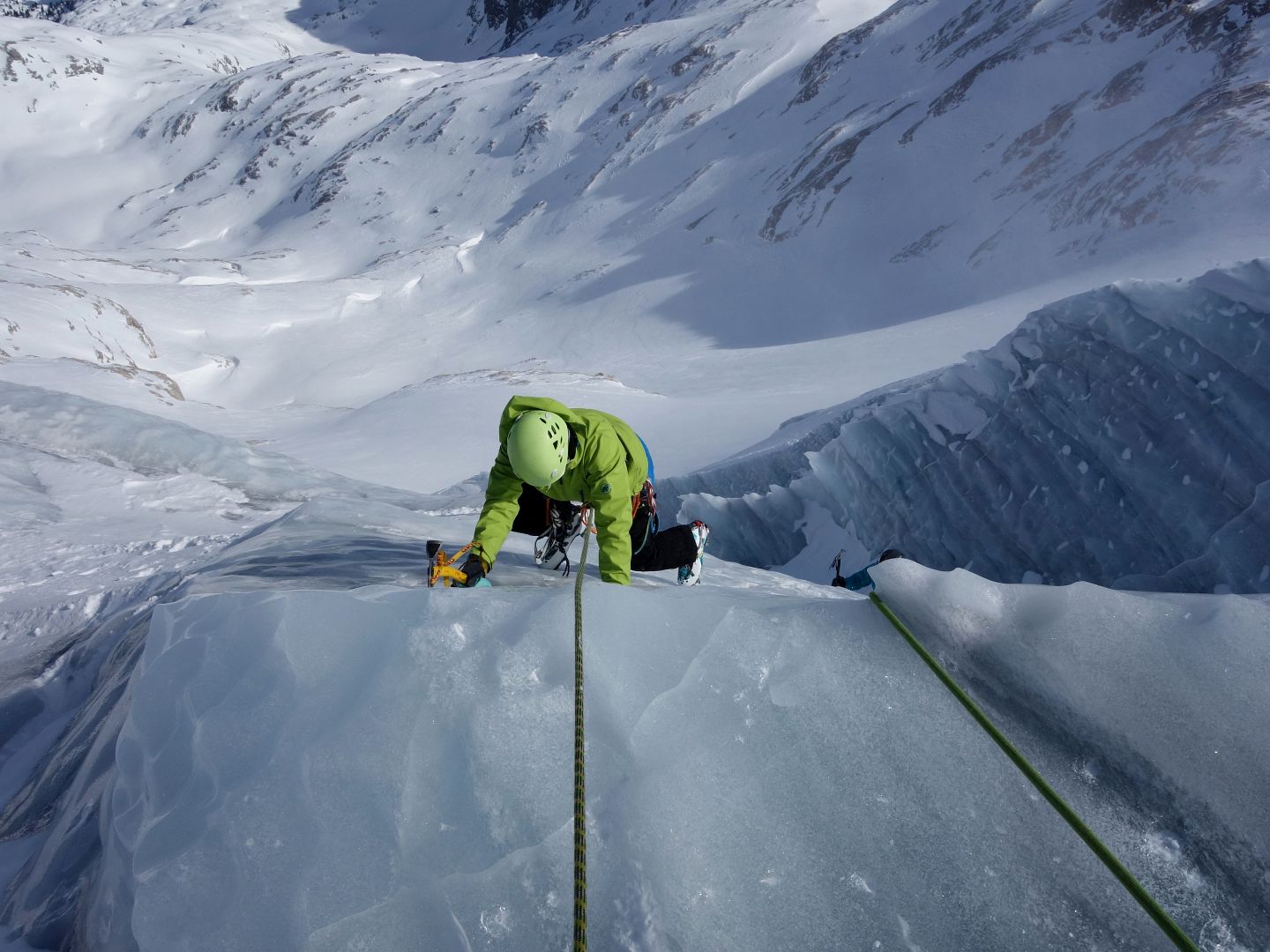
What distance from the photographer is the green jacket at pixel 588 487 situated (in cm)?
309

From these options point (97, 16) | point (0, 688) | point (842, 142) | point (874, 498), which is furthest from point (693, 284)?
point (97, 16)

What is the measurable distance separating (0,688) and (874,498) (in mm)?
5735

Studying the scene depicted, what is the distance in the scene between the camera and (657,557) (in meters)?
4.36

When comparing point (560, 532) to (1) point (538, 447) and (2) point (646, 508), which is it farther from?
(1) point (538, 447)

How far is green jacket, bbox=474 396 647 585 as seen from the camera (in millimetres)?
3090

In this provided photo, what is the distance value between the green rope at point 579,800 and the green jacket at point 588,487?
37.9 inches

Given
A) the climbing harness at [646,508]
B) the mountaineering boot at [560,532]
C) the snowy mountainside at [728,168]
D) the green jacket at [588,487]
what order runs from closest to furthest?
the green jacket at [588,487] → the mountaineering boot at [560,532] → the climbing harness at [646,508] → the snowy mountainside at [728,168]

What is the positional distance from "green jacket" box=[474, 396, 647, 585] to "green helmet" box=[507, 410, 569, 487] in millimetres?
123

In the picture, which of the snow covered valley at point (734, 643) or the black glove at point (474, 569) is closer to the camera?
the snow covered valley at point (734, 643)

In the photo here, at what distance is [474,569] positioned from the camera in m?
3.03

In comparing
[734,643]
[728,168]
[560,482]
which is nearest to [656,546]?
[560,482]

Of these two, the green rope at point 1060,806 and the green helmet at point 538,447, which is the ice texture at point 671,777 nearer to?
the green rope at point 1060,806

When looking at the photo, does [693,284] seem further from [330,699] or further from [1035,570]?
[330,699]

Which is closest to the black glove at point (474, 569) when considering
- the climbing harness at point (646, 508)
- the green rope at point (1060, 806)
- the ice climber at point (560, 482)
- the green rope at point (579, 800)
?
the ice climber at point (560, 482)
